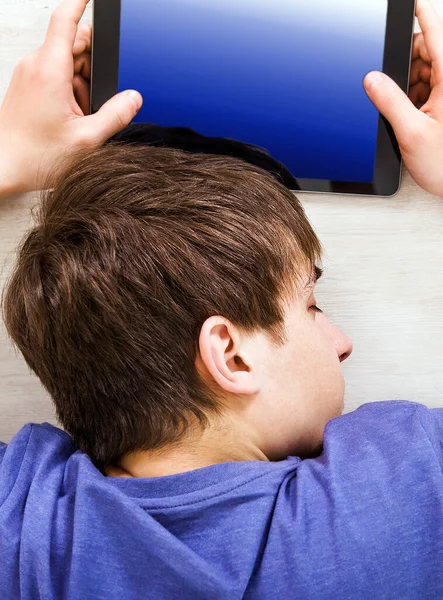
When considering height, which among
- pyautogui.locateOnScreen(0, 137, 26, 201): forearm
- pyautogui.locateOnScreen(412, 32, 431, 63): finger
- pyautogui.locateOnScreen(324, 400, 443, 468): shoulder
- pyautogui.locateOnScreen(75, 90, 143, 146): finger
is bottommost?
pyautogui.locateOnScreen(324, 400, 443, 468): shoulder

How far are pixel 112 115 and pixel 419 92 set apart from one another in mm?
333

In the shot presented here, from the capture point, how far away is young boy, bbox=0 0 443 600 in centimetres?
45

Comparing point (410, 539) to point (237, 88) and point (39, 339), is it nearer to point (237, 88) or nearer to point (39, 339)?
point (39, 339)

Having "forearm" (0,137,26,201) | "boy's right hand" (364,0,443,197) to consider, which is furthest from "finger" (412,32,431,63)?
"forearm" (0,137,26,201)

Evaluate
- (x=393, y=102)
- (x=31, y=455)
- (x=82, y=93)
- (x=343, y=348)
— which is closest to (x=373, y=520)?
(x=343, y=348)

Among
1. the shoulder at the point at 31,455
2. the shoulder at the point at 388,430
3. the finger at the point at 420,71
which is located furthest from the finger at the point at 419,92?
the shoulder at the point at 31,455

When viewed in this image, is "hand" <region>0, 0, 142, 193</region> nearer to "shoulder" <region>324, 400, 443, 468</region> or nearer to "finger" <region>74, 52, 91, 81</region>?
"finger" <region>74, 52, 91, 81</region>

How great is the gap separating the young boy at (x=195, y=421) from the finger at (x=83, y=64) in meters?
0.13

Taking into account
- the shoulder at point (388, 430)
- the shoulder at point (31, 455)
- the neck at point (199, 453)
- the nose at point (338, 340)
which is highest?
the nose at point (338, 340)

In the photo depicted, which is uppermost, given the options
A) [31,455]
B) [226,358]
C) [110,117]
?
[110,117]

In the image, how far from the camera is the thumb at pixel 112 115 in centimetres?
63

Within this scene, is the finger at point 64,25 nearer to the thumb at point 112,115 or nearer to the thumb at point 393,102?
the thumb at point 112,115

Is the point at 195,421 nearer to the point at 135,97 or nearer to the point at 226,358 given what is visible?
the point at 226,358

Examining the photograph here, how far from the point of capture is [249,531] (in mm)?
454
